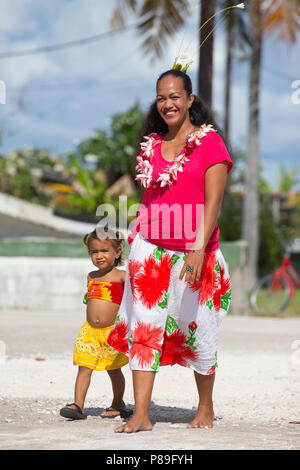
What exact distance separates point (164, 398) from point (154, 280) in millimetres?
1774

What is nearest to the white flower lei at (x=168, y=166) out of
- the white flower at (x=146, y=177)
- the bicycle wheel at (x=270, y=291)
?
the white flower at (x=146, y=177)

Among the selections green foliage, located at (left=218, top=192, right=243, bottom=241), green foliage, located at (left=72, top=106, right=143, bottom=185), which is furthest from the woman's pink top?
green foliage, located at (left=72, top=106, right=143, bottom=185)

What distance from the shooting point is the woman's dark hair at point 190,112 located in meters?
4.55

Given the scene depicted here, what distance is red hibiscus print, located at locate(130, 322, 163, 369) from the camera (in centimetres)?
432

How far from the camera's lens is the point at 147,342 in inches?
170

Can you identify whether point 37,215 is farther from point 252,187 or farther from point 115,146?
point 115,146

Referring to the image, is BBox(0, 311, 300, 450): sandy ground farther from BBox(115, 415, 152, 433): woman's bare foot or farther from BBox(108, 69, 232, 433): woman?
BBox(108, 69, 232, 433): woman

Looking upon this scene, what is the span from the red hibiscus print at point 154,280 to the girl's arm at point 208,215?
0.11 metres

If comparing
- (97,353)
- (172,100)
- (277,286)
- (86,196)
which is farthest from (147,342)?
(86,196)

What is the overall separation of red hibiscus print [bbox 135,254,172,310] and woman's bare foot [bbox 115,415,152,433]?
608 millimetres

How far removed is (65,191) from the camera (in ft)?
101

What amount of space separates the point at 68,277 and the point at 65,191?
1845cm

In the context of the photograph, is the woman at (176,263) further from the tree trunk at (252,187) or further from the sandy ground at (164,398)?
the tree trunk at (252,187)
